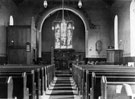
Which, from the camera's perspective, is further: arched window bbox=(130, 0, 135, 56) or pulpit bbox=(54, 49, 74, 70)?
pulpit bbox=(54, 49, 74, 70)

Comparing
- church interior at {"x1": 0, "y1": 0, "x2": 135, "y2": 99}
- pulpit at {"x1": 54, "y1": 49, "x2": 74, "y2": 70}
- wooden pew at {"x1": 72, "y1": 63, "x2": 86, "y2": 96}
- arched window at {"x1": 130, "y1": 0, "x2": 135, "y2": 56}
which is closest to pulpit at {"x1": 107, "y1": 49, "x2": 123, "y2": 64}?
church interior at {"x1": 0, "y1": 0, "x2": 135, "y2": 99}

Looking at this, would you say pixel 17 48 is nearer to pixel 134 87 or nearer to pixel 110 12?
pixel 110 12

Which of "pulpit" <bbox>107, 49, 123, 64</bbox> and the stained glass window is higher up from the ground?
the stained glass window

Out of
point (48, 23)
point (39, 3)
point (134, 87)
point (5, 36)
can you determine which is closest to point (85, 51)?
point (48, 23)

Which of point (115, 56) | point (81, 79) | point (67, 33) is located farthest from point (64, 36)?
point (81, 79)

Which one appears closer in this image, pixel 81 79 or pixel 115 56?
pixel 81 79

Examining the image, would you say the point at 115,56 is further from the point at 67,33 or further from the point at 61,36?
the point at 61,36

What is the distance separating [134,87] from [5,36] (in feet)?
47.0

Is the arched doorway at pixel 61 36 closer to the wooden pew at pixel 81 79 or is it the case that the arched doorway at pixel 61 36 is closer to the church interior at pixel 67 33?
the church interior at pixel 67 33

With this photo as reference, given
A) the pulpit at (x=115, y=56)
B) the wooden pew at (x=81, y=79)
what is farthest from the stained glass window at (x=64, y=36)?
the wooden pew at (x=81, y=79)

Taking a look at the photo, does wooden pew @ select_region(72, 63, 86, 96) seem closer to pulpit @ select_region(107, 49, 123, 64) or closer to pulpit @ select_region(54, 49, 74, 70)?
pulpit @ select_region(107, 49, 123, 64)

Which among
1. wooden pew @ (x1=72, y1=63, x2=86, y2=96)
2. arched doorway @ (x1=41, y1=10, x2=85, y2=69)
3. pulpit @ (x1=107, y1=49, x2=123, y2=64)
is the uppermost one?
arched doorway @ (x1=41, y1=10, x2=85, y2=69)

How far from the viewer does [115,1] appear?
19391mm

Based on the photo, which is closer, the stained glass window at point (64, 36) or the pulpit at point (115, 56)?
the pulpit at point (115, 56)
